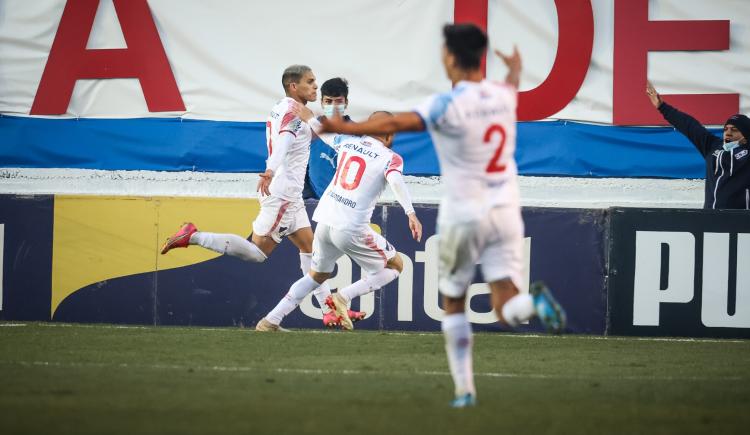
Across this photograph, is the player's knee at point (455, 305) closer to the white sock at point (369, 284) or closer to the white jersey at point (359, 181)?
the white jersey at point (359, 181)

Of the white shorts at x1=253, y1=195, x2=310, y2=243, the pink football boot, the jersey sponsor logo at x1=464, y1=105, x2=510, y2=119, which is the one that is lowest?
the pink football boot

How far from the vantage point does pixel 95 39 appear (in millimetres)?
14266

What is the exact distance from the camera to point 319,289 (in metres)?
11.8

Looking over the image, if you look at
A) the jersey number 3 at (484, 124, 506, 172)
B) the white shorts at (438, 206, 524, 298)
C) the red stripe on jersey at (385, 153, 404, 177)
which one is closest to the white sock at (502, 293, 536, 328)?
the white shorts at (438, 206, 524, 298)

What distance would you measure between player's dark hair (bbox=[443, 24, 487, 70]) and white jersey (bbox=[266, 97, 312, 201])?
463cm

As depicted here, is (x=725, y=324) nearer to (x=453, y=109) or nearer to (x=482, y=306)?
(x=482, y=306)

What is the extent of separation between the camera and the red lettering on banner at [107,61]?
1414 cm

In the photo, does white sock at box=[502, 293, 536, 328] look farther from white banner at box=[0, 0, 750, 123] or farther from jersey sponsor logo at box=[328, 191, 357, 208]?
white banner at box=[0, 0, 750, 123]

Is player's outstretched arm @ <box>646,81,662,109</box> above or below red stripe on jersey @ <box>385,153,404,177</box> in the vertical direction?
above

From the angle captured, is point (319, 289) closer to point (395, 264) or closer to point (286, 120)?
point (395, 264)

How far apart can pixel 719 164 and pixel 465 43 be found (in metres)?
6.77

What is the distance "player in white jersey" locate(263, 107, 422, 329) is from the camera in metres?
11.0

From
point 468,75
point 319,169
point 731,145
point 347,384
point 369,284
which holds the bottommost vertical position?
point 347,384

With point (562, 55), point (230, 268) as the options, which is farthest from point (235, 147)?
point (562, 55)
